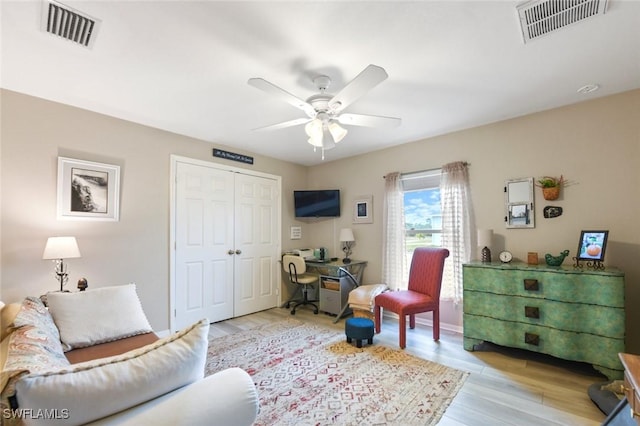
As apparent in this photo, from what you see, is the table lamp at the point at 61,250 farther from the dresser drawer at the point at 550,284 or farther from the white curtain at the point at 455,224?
the white curtain at the point at 455,224

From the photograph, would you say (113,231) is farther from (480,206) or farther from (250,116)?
(480,206)

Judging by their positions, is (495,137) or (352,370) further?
(495,137)

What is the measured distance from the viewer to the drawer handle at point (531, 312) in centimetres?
262

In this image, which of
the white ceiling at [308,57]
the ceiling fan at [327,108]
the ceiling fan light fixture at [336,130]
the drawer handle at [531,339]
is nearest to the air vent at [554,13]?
the white ceiling at [308,57]

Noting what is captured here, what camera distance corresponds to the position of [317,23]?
5.66 ft

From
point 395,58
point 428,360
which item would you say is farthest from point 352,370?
point 395,58

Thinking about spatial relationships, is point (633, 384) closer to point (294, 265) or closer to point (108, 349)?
point (108, 349)

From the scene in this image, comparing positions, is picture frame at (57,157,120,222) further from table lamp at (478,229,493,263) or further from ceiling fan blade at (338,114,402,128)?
table lamp at (478,229,493,263)

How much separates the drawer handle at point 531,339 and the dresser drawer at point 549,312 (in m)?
0.11

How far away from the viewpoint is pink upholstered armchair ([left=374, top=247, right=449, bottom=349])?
121 inches

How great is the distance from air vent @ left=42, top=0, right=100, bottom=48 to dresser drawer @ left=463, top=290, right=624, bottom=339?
12.4 feet

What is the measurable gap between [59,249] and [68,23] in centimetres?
176

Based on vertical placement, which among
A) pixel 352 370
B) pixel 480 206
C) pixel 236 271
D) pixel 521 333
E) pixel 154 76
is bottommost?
pixel 352 370

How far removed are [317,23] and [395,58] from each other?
0.67 metres
